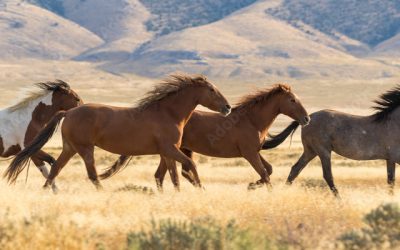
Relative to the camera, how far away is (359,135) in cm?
1439

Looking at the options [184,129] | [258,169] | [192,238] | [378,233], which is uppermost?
[192,238]

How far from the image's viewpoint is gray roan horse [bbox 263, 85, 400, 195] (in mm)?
14242

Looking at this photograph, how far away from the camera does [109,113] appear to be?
41.8 ft

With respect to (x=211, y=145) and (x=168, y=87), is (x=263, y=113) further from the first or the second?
(x=168, y=87)

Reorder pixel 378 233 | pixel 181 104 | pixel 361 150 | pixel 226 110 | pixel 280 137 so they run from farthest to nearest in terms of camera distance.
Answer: pixel 280 137, pixel 361 150, pixel 226 110, pixel 181 104, pixel 378 233

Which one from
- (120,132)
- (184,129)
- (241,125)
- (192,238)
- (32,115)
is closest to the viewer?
(192,238)

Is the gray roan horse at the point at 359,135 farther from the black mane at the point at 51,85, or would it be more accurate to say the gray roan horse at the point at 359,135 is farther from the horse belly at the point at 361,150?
the black mane at the point at 51,85

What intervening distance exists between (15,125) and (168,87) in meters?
3.20

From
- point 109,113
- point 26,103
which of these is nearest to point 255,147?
point 109,113

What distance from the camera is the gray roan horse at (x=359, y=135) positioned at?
14242 mm

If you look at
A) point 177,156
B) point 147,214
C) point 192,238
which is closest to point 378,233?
point 192,238

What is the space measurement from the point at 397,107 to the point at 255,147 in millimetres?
2563

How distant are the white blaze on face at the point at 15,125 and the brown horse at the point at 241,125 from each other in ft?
5.33

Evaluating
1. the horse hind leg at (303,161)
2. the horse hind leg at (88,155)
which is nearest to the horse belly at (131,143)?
the horse hind leg at (88,155)
